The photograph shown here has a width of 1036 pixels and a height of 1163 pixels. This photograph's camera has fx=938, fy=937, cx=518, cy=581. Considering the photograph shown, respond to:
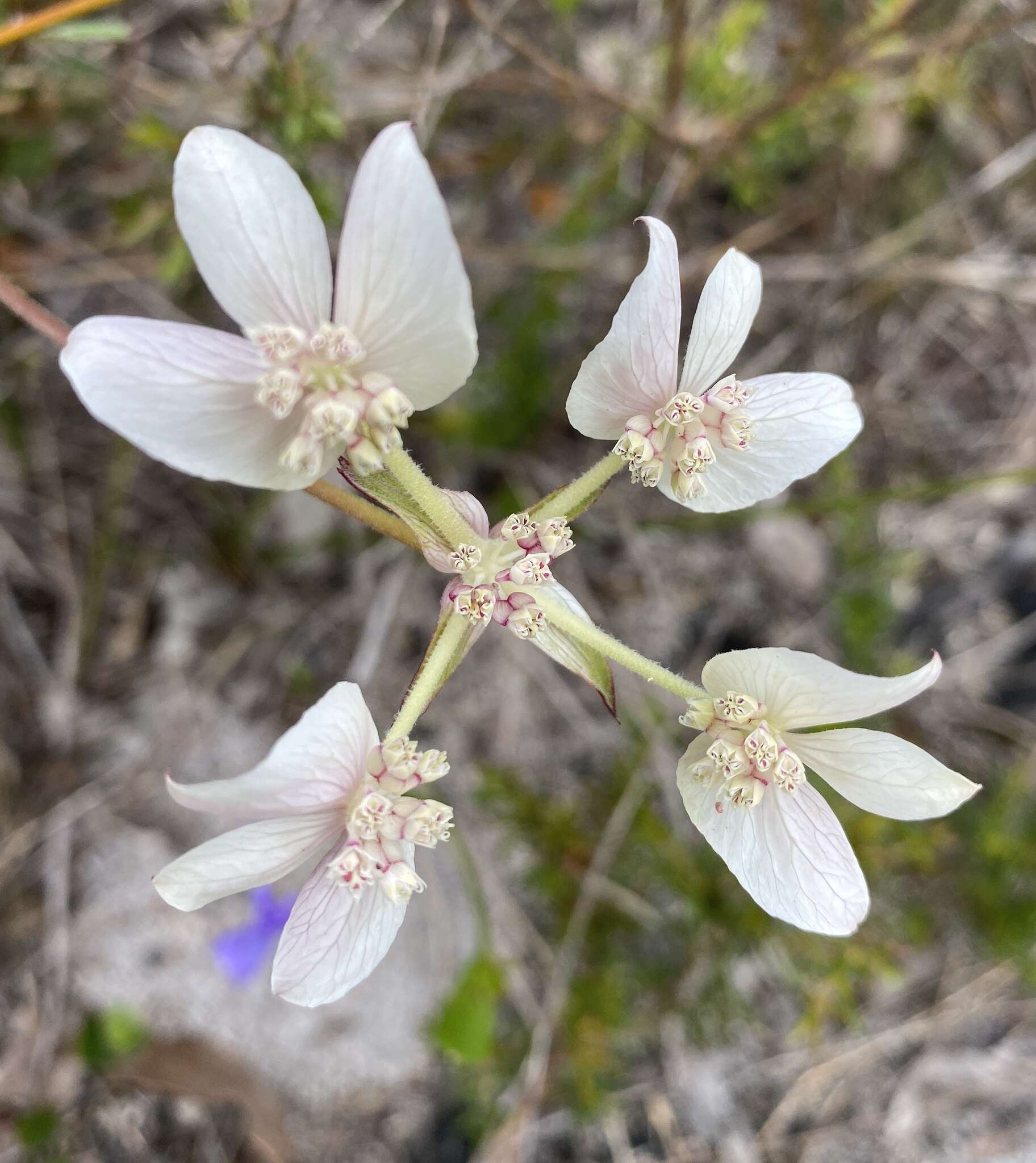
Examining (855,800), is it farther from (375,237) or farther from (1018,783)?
(1018,783)

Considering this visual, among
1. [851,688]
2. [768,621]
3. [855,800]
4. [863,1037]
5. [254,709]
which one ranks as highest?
[851,688]

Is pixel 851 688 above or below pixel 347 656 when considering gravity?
above

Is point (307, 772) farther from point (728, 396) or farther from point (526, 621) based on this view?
point (728, 396)

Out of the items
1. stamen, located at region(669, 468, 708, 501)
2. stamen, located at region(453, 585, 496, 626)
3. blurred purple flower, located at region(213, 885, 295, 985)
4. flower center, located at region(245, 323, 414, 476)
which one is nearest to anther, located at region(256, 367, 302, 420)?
flower center, located at region(245, 323, 414, 476)

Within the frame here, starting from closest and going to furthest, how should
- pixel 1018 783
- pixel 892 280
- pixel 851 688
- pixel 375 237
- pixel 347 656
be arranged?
pixel 375 237
pixel 851 688
pixel 1018 783
pixel 347 656
pixel 892 280

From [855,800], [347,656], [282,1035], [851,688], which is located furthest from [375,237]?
[282,1035]

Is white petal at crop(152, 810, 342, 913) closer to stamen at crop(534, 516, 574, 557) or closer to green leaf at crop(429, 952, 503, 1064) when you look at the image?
stamen at crop(534, 516, 574, 557)

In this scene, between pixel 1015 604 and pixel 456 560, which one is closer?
pixel 456 560
